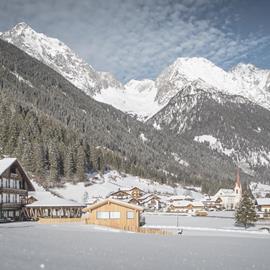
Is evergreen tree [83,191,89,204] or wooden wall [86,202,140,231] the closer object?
wooden wall [86,202,140,231]

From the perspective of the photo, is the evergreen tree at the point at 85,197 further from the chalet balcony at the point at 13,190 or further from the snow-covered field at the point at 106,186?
the chalet balcony at the point at 13,190

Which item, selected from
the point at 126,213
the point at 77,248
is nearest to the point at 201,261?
the point at 77,248

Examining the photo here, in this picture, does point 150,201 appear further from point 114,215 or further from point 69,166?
point 114,215

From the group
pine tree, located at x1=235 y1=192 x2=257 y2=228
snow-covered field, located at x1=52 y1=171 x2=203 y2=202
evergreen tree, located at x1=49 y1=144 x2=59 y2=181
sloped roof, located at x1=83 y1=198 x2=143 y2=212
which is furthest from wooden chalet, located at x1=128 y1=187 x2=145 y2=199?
sloped roof, located at x1=83 y1=198 x2=143 y2=212

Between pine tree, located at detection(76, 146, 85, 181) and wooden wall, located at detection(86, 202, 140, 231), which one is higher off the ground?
pine tree, located at detection(76, 146, 85, 181)

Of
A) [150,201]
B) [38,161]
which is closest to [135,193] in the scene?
[150,201]

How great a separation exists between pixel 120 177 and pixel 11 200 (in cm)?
10452

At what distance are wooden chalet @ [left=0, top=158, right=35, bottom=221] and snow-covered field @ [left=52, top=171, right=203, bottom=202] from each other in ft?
158

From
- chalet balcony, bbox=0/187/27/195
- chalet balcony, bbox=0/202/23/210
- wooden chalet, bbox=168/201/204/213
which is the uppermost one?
chalet balcony, bbox=0/187/27/195

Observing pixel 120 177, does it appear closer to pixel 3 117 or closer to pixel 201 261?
pixel 3 117

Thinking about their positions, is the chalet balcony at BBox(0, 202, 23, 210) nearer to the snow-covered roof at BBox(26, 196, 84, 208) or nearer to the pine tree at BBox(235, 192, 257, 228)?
the snow-covered roof at BBox(26, 196, 84, 208)

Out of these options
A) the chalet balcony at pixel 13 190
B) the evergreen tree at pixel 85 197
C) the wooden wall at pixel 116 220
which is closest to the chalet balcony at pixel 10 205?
the chalet balcony at pixel 13 190

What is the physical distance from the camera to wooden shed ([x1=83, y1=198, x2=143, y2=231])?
68688mm

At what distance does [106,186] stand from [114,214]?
87.0m
